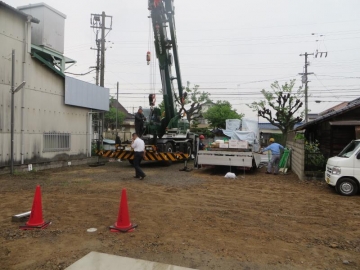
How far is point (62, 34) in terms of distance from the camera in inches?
591

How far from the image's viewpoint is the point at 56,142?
46.5 feet

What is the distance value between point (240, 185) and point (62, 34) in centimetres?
1159

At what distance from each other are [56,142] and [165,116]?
18.3 ft

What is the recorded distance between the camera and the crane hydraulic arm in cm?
1406

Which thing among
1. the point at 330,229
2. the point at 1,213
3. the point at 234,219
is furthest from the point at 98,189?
the point at 330,229

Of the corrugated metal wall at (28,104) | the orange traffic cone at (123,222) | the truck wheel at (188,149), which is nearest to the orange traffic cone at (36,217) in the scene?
the orange traffic cone at (123,222)

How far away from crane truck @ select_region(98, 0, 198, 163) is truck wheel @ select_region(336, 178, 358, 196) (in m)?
7.58

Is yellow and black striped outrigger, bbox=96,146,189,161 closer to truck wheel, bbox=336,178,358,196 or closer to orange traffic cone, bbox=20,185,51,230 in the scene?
truck wheel, bbox=336,178,358,196

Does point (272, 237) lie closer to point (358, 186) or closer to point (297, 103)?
point (358, 186)

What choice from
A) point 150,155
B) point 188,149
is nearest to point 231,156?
point 150,155

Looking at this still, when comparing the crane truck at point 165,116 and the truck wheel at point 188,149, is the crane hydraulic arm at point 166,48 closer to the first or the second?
the crane truck at point 165,116

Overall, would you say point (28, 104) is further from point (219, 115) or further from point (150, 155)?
point (219, 115)

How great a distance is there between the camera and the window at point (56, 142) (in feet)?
44.4

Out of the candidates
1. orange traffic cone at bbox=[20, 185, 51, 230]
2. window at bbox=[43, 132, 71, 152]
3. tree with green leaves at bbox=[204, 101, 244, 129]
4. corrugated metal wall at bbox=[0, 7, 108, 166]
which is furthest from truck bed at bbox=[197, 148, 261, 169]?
tree with green leaves at bbox=[204, 101, 244, 129]
